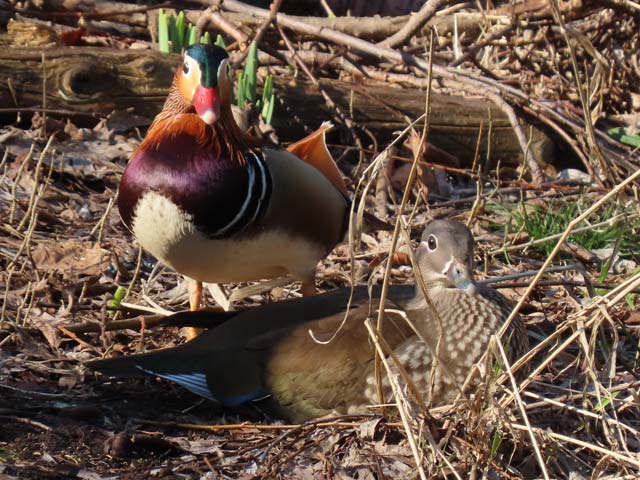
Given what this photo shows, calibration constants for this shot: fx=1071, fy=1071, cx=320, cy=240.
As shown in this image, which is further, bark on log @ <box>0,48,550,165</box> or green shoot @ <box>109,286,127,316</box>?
bark on log @ <box>0,48,550,165</box>

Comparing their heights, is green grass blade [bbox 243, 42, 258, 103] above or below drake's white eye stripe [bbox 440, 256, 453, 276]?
below

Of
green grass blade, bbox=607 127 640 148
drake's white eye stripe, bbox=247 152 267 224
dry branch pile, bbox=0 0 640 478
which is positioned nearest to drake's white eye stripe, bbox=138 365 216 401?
dry branch pile, bbox=0 0 640 478

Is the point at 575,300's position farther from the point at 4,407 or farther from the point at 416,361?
the point at 4,407

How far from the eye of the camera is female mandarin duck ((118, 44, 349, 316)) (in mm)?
3326

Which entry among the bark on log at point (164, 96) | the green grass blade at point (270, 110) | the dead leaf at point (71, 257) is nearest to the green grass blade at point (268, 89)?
the green grass blade at point (270, 110)

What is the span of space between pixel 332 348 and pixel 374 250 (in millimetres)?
1448

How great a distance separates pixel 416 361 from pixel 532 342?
87 cm

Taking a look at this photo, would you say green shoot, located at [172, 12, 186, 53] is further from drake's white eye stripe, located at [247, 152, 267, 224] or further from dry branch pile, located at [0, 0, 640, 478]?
drake's white eye stripe, located at [247, 152, 267, 224]

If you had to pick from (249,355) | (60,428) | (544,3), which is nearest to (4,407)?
(60,428)

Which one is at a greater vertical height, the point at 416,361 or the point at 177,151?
the point at 177,151

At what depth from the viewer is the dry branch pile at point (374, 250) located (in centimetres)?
265

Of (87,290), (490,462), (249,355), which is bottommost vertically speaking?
(87,290)

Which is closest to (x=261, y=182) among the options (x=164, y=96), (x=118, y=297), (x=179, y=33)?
(x=118, y=297)

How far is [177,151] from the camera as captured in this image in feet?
11.4
